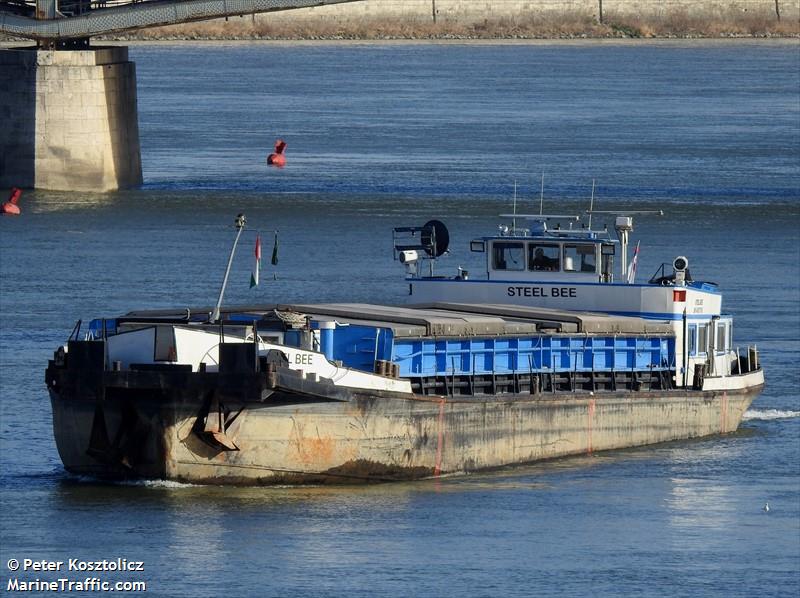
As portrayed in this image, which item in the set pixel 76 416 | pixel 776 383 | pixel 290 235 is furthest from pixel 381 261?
pixel 76 416

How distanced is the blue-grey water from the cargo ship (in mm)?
606

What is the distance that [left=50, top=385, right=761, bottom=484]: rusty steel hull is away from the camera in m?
39.2

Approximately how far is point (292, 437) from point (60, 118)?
156 ft

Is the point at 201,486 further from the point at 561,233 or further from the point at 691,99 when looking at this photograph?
the point at 691,99

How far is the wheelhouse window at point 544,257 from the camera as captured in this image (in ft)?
165

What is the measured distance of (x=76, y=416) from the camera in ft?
131

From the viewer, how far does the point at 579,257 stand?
50.3 metres

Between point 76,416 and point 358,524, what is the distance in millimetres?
5693

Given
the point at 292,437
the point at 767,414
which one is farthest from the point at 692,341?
the point at 292,437

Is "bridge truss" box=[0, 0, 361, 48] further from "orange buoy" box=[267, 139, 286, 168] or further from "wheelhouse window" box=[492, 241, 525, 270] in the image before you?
"wheelhouse window" box=[492, 241, 525, 270]

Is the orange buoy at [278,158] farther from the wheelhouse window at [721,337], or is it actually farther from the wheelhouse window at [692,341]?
the wheelhouse window at [692,341]

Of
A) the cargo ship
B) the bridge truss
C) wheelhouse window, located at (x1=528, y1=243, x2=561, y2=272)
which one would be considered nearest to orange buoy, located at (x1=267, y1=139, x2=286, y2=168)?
the bridge truss

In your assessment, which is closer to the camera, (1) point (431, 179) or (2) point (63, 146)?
(2) point (63, 146)

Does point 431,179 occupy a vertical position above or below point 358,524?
above
